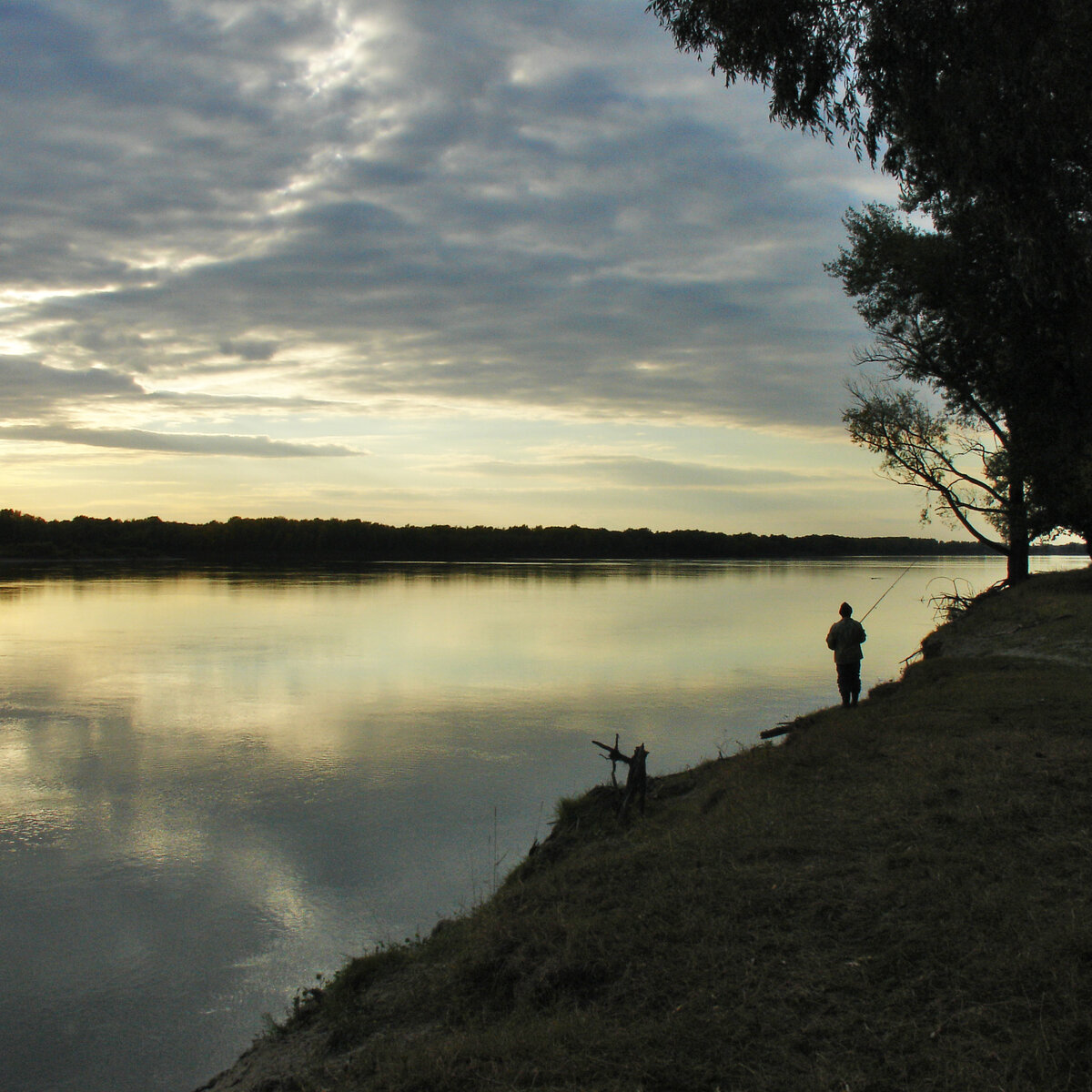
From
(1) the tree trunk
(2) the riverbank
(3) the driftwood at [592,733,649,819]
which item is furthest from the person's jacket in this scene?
(1) the tree trunk

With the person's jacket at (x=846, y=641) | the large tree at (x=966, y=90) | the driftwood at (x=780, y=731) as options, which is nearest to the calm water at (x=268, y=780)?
the driftwood at (x=780, y=731)

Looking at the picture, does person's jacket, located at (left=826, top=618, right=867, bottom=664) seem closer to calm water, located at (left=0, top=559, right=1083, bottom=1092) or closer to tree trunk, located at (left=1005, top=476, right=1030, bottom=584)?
calm water, located at (left=0, top=559, right=1083, bottom=1092)

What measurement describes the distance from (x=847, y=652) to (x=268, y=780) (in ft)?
28.3

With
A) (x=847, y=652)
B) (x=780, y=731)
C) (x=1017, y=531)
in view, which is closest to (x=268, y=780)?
(x=780, y=731)

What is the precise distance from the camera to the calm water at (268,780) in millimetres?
7281

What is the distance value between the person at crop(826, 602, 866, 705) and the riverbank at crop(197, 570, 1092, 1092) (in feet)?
15.0

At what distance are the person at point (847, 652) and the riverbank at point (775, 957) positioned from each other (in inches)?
180

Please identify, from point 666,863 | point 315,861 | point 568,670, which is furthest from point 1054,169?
point 568,670

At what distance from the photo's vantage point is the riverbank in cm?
420

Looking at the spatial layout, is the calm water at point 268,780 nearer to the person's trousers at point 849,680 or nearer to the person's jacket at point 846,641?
the person's trousers at point 849,680

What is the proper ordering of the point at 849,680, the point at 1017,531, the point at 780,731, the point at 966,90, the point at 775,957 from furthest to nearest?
the point at 1017,531 → the point at 849,680 → the point at 780,731 → the point at 966,90 → the point at 775,957

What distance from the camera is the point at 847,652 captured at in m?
14.0

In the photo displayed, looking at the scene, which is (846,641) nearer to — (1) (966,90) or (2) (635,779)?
(2) (635,779)

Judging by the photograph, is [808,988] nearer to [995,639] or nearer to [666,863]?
[666,863]
